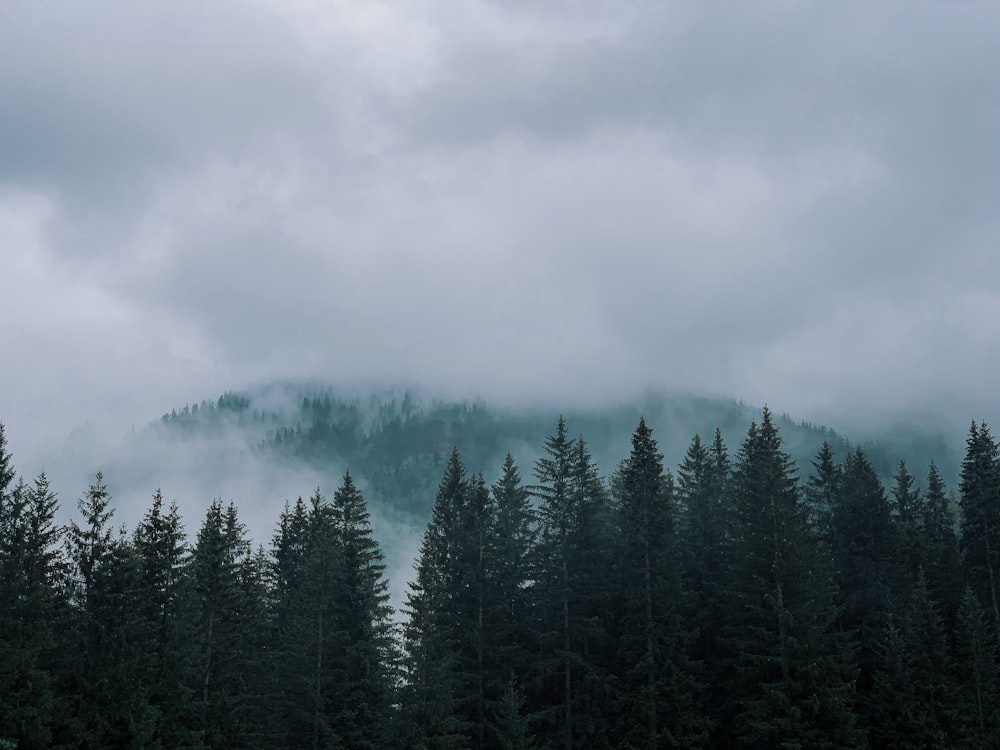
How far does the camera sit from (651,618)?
53.0 metres

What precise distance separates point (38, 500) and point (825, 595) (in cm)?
4404

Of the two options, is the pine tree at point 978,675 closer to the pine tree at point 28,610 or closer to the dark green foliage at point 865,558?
the dark green foliage at point 865,558

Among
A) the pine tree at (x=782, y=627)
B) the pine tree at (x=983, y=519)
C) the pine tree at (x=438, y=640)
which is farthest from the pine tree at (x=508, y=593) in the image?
the pine tree at (x=983, y=519)

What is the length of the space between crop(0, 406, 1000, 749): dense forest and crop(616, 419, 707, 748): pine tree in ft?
0.58

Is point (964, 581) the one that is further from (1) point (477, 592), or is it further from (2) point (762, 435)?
(1) point (477, 592)

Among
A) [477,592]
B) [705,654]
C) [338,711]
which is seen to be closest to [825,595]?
[705,654]

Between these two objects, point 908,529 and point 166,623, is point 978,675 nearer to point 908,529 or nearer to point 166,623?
point 908,529

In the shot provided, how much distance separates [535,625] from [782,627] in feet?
56.8

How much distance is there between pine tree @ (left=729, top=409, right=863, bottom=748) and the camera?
4728 centimetres

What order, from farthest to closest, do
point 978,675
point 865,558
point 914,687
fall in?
point 865,558
point 978,675
point 914,687

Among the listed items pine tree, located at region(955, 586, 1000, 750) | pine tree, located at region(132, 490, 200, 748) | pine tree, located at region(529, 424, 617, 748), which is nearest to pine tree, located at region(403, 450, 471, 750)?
pine tree, located at region(529, 424, 617, 748)

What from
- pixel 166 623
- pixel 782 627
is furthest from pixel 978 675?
pixel 166 623

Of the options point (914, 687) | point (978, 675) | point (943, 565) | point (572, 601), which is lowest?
point (914, 687)

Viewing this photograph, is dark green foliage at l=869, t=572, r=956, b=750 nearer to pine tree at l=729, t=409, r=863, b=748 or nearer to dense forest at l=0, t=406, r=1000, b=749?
dense forest at l=0, t=406, r=1000, b=749
